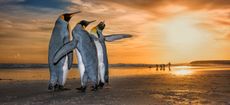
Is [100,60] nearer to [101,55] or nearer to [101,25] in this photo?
[101,55]

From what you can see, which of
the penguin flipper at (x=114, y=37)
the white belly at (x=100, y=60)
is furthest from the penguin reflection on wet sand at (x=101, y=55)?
the penguin flipper at (x=114, y=37)

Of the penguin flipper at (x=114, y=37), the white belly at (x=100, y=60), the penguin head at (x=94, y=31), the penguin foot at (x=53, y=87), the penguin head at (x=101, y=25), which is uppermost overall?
the penguin head at (x=101, y=25)

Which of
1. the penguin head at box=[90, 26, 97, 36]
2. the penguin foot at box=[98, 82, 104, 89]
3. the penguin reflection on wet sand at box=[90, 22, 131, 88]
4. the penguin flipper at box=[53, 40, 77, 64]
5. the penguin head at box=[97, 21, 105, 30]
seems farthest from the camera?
the penguin head at box=[97, 21, 105, 30]

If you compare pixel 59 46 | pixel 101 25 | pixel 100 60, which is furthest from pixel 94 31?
pixel 59 46

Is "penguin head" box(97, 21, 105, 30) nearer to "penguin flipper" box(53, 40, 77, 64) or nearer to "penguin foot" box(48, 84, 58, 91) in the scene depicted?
"penguin flipper" box(53, 40, 77, 64)

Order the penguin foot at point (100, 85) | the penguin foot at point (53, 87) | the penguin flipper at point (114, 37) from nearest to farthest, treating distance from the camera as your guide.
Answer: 1. the penguin foot at point (53, 87)
2. the penguin foot at point (100, 85)
3. the penguin flipper at point (114, 37)

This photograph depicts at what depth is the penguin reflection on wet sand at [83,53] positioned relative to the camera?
13.3m

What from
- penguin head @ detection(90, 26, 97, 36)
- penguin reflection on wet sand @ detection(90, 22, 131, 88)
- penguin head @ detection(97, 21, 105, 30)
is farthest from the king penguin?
penguin head @ detection(97, 21, 105, 30)

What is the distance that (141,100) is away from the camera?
10.3m

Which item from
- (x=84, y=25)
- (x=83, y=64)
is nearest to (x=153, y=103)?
(x=83, y=64)

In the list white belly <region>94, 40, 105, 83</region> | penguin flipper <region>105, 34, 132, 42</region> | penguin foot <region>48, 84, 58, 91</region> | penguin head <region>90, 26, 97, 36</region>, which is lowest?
penguin foot <region>48, 84, 58, 91</region>

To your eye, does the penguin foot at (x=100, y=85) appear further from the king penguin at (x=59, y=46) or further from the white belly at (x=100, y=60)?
the king penguin at (x=59, y=46)

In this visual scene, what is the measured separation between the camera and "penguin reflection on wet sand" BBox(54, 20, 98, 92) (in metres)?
13.3

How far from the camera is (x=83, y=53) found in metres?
13.4
